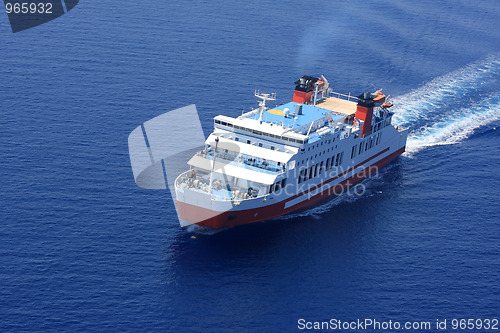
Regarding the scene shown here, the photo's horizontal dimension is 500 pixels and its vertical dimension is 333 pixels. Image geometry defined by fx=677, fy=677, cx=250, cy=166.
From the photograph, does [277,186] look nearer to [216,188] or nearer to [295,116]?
[216,188]

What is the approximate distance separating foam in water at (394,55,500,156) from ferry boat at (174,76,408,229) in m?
11.9

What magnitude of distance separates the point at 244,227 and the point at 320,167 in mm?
15798

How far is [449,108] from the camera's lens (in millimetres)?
122812

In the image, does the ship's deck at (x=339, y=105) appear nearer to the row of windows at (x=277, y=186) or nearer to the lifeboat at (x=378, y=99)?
the lifeboat at (x=378, y=99)

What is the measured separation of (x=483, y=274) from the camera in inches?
3103

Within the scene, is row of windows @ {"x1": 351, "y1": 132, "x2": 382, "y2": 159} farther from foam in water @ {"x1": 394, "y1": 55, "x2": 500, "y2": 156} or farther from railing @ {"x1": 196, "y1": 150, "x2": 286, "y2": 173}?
railing @ {"x1": 196, "y1": 150, "x2": 286, "y2": 173}

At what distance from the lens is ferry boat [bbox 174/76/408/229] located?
275 feet

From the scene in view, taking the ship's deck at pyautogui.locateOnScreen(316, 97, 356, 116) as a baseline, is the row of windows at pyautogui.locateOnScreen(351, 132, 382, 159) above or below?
below

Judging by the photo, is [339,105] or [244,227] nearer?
[244,227]

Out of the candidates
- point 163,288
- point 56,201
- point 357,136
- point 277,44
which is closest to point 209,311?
point 163,288

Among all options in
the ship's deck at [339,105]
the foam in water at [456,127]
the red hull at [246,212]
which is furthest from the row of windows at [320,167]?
the foam in water at [456,127]

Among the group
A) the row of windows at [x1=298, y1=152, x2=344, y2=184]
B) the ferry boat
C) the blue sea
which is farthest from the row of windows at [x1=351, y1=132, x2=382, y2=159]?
the blue sea

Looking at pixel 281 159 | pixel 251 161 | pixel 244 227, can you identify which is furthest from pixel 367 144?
pixel 244 227

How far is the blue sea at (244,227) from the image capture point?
72.2m
